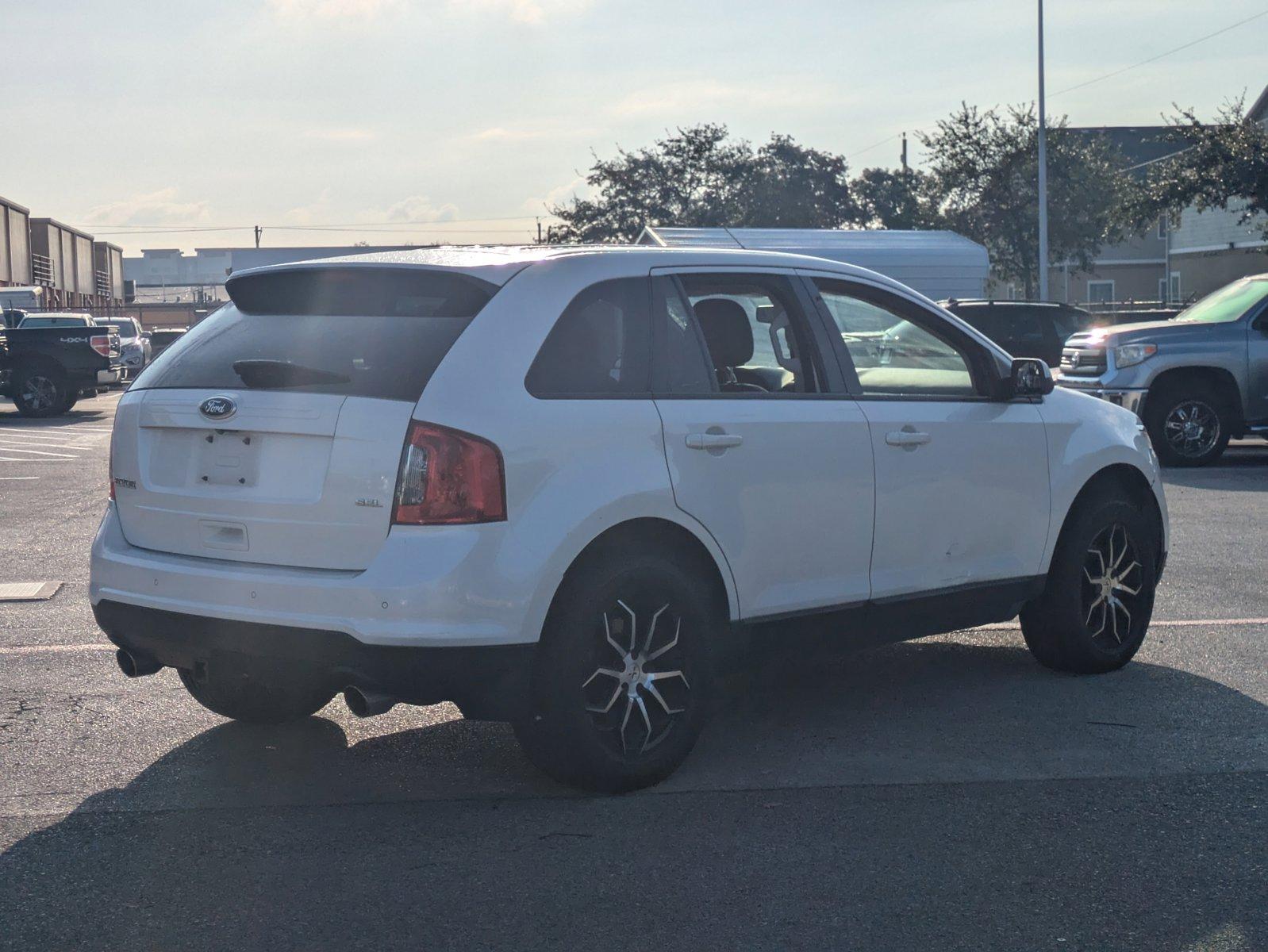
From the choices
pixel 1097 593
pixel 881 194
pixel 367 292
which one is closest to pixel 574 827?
pixel 367 292

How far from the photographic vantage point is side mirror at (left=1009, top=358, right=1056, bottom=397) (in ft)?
21.0

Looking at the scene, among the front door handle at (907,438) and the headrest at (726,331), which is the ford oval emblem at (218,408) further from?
the front door handle at (907,438)

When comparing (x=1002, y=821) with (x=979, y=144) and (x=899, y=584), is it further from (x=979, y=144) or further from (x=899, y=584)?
(x=979, y=144)

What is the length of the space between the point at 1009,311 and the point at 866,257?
14.0 ft

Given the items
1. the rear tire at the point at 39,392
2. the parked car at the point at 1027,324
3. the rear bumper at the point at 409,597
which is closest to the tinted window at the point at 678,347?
the rear bumper at the point at 409,597

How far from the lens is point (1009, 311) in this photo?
2398cm

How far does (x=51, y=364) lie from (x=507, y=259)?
80.9 feet

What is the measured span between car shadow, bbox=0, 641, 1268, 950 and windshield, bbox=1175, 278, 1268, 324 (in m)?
10.7

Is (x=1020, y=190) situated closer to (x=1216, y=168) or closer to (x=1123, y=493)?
(x=1216, y=168)

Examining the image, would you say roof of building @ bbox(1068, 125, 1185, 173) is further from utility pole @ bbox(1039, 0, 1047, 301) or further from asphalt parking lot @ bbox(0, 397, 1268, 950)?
asphalt parking lot @ bbox(0, 397, 1268, 950)

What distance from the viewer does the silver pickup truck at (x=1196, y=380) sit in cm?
1605

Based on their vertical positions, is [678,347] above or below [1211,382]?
above

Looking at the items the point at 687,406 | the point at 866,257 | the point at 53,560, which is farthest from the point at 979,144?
the point at 687,406

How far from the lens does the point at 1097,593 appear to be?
6824 millimetres
